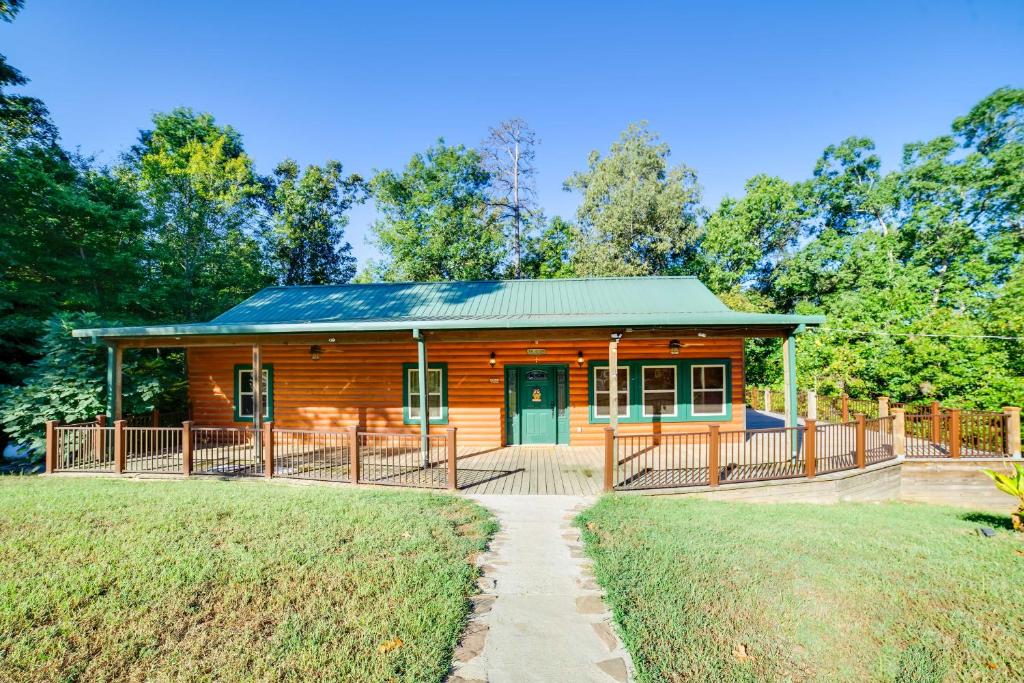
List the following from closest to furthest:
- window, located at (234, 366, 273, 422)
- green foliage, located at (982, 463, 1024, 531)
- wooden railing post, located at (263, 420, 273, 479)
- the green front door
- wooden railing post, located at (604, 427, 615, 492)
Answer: green foliage, located at (982, 463, 1024, 531) → wooden railing post, located at (604, 427, 615, 492) → wooden railing post, located at (263, 420, 273, 479) → the green front door → window, located at (234, 366, 273, 422)

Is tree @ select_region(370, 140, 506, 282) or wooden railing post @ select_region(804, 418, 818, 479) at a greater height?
tree @ select_region(370, 140, 506, 282)

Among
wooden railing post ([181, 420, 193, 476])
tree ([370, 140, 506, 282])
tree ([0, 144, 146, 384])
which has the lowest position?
wooden railing post ([181, 420, 193, 476])

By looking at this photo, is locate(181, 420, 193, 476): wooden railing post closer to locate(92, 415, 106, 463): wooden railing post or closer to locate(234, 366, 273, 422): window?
locate(92, 415, 106, 463): wooden railing post

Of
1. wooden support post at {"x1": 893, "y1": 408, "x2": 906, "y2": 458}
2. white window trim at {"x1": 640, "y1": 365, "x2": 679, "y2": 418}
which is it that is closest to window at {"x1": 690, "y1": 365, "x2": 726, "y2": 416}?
white window trim at {"x1": 640, "y1": 365, "x2": 679, "y2": 418}

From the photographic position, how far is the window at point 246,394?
1116cm

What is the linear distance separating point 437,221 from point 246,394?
14.6 m

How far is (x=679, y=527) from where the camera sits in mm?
5488

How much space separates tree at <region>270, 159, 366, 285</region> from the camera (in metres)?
25.0

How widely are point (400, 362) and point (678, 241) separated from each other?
56.2 ft

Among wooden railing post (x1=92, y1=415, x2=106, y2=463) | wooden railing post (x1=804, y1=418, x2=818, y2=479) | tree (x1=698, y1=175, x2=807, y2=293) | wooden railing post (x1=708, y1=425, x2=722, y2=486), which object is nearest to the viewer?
wooden railing post (x1=708, y1=425, x2=722, y2=486)

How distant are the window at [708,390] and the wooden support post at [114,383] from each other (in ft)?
42.1

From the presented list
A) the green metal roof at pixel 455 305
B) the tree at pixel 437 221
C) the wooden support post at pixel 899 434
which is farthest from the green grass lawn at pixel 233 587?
the tree at pixel 437 221

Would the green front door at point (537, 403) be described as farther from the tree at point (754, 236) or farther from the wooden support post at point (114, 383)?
the tree at point (754, 236)

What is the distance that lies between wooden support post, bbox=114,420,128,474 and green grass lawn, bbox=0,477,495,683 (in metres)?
1.74
